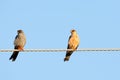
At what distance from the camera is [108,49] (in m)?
17.9

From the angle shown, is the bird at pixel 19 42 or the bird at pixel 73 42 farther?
the bird at pixel 73 42

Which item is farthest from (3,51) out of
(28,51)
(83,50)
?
(83,50)

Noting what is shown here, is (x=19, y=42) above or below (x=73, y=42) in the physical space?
above

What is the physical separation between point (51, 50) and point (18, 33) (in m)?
4.63

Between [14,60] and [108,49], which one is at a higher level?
[108,49]

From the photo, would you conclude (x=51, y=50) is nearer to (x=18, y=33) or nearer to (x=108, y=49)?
(x=108, y=49)

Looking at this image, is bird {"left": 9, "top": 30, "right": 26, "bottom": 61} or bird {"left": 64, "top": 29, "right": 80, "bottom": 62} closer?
bird {"left": 9, "top": 30, "right": 26, "bottom": 61}

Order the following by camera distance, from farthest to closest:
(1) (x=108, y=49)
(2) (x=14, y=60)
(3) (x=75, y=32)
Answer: (3) (x=75, y=32) < (2) (x=14, y=60) < (1) (x=108, y=49)

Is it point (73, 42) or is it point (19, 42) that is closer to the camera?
point (19, 42)

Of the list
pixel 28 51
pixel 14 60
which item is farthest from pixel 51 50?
pixel 14 60

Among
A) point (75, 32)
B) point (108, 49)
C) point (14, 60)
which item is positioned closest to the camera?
point (108, 49)

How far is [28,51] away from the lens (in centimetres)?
1852

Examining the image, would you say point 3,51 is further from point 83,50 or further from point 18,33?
point 18,33

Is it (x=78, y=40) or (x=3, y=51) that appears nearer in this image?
(x=3, y=51)
